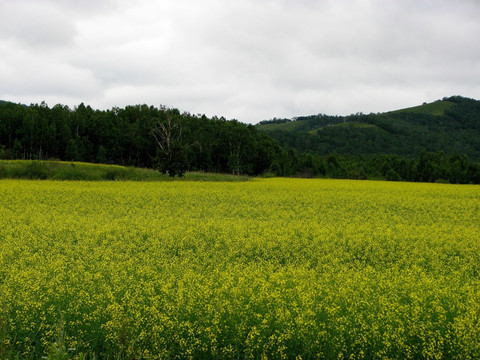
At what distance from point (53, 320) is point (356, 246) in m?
8.58

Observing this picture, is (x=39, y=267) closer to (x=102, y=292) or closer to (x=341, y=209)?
(x=102, y=292)

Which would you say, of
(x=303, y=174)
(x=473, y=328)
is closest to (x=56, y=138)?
(x=303, y=174)

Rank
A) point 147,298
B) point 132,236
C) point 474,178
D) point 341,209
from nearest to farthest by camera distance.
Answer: point 147,298 → point 132,236 → point 341,209 → point 474,178

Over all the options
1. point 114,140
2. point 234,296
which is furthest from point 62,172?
point 114,140

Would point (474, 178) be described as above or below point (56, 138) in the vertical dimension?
below

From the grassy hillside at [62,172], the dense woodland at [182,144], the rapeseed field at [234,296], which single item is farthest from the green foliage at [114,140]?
the rapeseed field at [234,296]

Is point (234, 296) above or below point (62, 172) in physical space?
below

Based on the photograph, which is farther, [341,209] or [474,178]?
[474,178]

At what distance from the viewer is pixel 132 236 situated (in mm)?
11953

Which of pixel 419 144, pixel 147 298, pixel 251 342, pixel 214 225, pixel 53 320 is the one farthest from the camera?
pixel 419 144

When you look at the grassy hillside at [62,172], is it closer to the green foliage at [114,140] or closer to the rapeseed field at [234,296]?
the rapeseed field at [234,296]

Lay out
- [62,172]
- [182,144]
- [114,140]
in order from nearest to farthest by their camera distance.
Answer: [62,172] < [182,144] < [114,140]

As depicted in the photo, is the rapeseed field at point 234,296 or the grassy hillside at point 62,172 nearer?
the rapeseed field at point 234,296

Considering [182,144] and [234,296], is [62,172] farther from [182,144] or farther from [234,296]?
[234,296]
